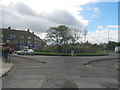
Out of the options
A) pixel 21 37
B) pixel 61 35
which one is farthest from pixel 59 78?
pixel 21 37

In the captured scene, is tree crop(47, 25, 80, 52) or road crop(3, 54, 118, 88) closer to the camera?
road crop(3, 54, 118, 88)

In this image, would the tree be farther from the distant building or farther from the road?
the distant building

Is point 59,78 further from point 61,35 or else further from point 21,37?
point 21,37

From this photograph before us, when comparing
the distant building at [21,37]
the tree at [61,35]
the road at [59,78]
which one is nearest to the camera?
the road at [59,78]

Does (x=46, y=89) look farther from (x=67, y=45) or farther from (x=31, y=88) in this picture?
(x=67, y=45)

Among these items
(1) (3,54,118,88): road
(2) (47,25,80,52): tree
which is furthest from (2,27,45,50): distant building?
(1) (3,54,118,88): road

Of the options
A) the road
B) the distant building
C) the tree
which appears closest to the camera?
the road

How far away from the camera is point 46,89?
20.8 feet

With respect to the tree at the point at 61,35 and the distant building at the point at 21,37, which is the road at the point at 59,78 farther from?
the distant building at the point at 21,37

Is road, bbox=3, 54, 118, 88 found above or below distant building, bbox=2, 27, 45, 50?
below

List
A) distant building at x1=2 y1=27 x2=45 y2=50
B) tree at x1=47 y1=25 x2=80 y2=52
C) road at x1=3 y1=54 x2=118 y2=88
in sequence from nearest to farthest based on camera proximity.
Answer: road at x1=3 y1=54 x2=118 y2=88 → tree at x1=47 y1=25 x2=80 y2=52 → distant building at x1=2 y1=27 x2=45 y2=50

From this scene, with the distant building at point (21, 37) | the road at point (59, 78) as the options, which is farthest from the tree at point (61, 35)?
the distant building at point (21, 37)

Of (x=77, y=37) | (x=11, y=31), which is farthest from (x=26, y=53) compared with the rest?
(x=11, y=31)

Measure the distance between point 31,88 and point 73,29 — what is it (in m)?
36.9
